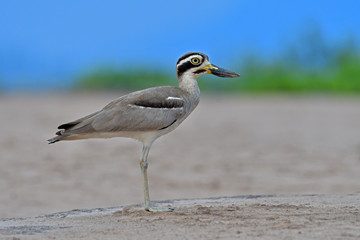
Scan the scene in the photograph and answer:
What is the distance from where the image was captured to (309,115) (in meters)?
18.3

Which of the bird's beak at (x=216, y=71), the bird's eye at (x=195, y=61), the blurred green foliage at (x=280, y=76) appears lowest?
the bird's beak at (x=216, y=71)

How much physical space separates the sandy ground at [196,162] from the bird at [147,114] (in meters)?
0.84

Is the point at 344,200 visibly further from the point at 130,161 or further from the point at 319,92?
the point at 319,92

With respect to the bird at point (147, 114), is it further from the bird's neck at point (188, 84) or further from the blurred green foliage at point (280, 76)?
the blurred green foliage at point (280, 76)

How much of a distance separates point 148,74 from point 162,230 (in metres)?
22.8

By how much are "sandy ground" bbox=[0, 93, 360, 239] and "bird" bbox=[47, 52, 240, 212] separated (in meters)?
0.84

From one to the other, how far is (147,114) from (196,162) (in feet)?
19.1

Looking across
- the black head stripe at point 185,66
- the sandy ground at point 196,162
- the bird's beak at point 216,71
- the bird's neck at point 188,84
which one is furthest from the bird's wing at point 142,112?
the sandy ground at point 196,162

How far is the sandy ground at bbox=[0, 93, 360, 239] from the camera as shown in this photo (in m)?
10.2

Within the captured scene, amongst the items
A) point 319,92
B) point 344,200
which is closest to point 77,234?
point 344,200

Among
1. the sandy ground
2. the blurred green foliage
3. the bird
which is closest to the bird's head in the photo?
the bird

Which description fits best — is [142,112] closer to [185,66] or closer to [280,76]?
[185,66]

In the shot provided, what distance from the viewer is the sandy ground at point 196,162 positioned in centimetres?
1021

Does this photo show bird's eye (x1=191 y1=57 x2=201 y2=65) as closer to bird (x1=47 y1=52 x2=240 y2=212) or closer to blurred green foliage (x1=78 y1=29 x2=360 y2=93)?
bird (x1=47 y1=52 x2=240 y2=212)
